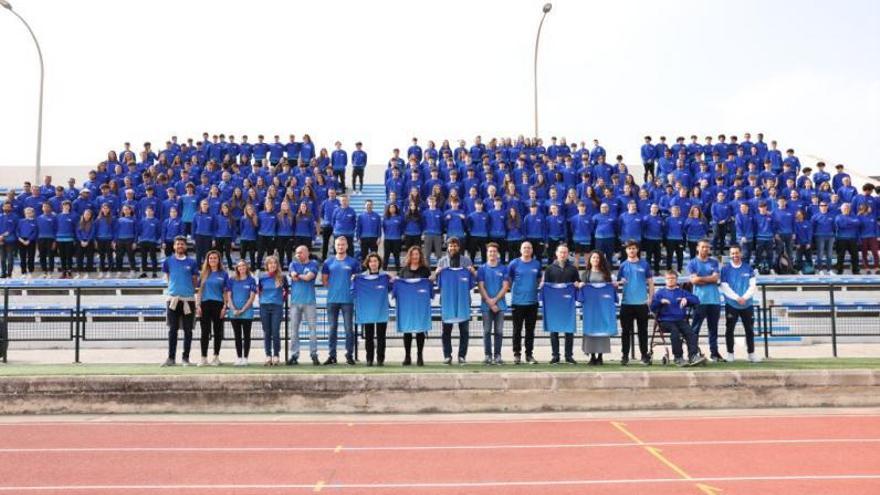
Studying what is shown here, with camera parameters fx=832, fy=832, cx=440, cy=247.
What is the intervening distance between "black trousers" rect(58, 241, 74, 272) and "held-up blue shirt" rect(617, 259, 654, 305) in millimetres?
14290

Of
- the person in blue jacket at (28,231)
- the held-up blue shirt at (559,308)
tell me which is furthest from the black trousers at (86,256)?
the held-up blue shirt at (559,308)

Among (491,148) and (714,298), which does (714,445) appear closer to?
(714,298)

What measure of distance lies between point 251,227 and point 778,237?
12680 mm

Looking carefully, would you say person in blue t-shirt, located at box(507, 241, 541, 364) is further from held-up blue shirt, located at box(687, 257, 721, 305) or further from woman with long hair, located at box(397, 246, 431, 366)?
held-up blue shirt, located at box(687, 257, 721, 305)

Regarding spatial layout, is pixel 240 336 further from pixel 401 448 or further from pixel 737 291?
pixel 737 291

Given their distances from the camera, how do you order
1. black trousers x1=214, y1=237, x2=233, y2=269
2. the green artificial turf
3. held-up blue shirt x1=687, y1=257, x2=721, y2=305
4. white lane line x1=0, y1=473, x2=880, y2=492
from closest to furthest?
1. white lane line x1=0, y1=473, x2=880, y2=492
2. the green artificial turf
3. held-up blue shirt x1=687, y1=257, x2=721, y2=305
4. black trousers x1=214, y1=237, x2=233, y2=269

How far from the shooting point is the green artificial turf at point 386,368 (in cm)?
1113

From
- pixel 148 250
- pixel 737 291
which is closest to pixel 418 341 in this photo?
pixel 737 291

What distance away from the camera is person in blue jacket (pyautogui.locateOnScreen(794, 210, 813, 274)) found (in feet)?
66.0

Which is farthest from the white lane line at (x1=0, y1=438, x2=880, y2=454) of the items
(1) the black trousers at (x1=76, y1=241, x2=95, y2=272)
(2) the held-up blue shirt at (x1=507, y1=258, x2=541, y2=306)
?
(1) the black trousers at (x1=76, y1=241, x2=95, y2=272)

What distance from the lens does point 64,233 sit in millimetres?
20219

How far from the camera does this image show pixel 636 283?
12227 mm

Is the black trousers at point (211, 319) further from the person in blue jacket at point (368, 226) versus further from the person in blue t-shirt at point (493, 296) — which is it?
the person in blue jacket at point (368, 226)

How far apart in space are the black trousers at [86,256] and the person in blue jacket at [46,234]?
0.65 meters
